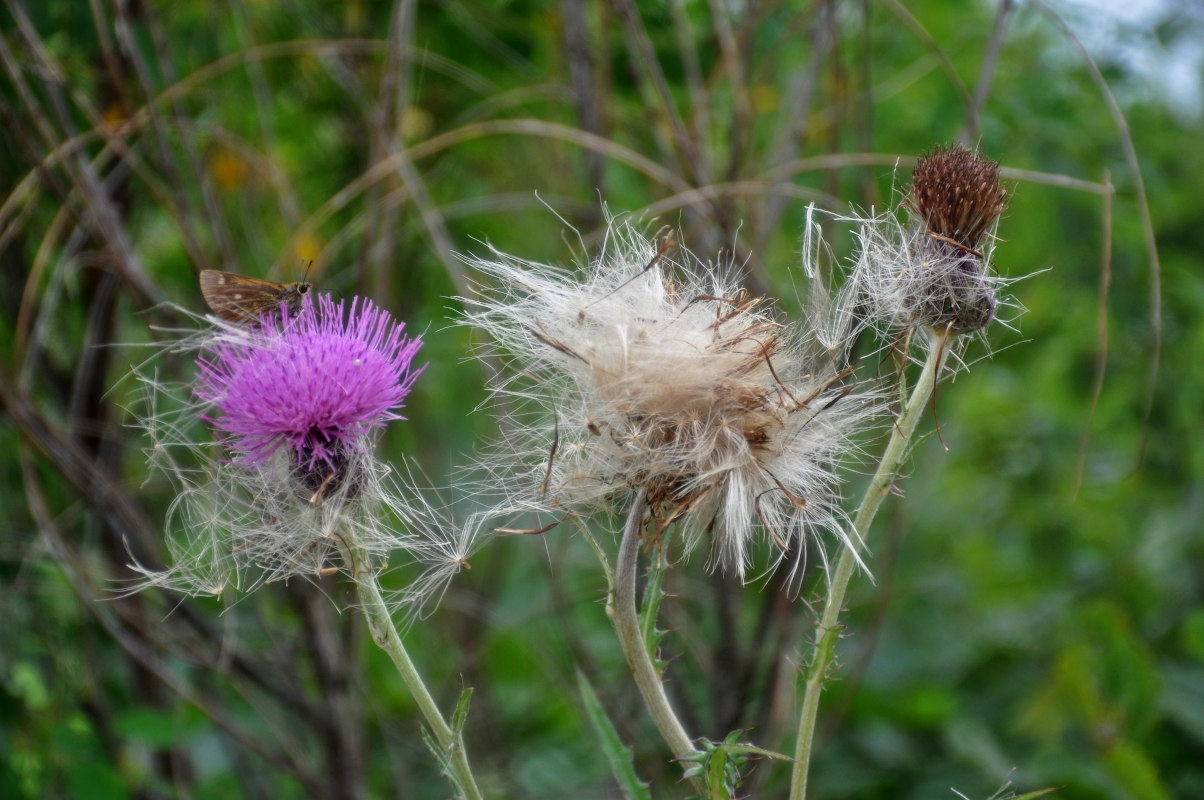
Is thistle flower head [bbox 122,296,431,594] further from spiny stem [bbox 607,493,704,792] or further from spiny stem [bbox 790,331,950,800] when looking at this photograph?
spiny stem [bbox 790,331,950,800]

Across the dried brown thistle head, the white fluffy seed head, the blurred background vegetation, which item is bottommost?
the blurred background vegetation

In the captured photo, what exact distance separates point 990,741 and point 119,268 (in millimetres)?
2843

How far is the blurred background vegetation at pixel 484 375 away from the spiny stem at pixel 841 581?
0.96 m

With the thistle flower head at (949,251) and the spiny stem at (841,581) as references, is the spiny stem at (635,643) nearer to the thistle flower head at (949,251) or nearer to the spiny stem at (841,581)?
A: the spiny stem at (841,581)

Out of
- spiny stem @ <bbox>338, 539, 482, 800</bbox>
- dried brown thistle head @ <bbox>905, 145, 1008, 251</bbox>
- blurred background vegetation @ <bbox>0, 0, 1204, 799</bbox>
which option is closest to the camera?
spiny stem @ <bbox>338, 539, 482, 800</bbox>

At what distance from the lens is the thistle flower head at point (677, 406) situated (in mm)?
1380

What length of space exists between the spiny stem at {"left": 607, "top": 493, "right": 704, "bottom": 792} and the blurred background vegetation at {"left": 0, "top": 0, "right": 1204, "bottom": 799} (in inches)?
41.9

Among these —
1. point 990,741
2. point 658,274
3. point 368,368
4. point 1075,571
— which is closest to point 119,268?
point 368,368

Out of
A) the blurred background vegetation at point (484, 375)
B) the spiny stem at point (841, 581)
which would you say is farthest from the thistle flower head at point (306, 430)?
the blurred background vegetation at point (484, 375)

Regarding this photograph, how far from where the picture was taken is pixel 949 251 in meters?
1.41

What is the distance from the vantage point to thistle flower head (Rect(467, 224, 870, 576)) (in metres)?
1.38

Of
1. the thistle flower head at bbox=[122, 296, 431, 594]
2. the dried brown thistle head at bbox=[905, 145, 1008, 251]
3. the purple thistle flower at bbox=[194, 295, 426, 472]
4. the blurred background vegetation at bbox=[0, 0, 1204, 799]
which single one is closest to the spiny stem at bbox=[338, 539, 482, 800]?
the thistle flower head at bbox=[122, 296, 431, 594]

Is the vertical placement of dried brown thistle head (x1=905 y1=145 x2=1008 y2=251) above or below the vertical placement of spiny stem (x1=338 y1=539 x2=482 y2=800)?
above

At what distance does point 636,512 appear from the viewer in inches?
52.4
